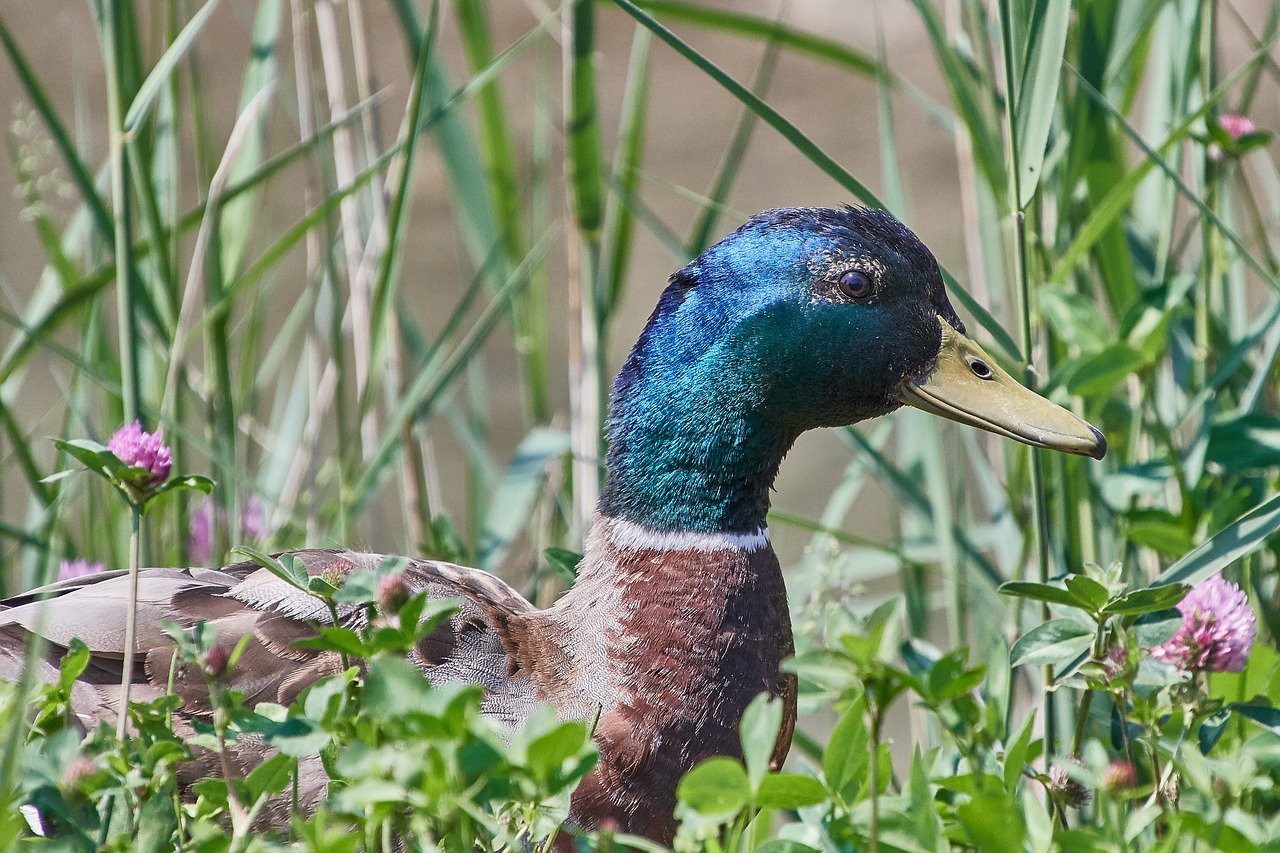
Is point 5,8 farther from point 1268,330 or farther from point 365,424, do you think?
point 1268,330

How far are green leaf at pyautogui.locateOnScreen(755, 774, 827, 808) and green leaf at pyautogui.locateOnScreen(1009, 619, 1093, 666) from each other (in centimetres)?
34

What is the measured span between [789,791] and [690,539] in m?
0.81

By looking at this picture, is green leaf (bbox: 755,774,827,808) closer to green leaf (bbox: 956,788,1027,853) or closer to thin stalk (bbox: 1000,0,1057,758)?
green leaf (bbox: 956,788,1027,853)

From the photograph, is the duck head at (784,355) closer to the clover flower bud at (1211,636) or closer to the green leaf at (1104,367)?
the green leaf at (1104,367)

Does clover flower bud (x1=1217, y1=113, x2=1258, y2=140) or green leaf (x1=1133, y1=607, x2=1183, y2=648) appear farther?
clover flower bud (x1=1217, y1=113, x2=1258, y2=140)

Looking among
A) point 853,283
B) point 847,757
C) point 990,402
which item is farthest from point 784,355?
point 847,757

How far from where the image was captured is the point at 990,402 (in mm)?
1819

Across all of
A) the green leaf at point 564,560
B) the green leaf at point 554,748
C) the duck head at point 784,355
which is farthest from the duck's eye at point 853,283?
the green leaf at point 554,748

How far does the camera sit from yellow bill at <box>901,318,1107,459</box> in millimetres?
1734

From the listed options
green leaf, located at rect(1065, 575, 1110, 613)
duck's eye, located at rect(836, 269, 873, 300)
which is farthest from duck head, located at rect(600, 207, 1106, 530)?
green leaf, located at rect(1065, 575, 1110, 613)

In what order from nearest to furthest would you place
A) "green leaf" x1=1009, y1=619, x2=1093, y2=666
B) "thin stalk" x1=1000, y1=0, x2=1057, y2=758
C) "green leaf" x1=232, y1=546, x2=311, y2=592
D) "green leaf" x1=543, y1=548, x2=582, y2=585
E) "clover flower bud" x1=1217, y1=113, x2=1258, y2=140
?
"green leaf" x1=232, y1=546, x2=311, y2=592 < "green leaf" x1=1009, y1=619, x2=1093, y2=666 < "thin stalk" x1=1000, y1=0, x2=1057, y2=758 < "green leaf" x1=543, y1=548, x2=582, y2=585 < "clover flower bud" x1=1217, y1=113, x2=1258, y2=140

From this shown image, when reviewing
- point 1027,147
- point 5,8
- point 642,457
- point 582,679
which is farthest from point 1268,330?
point 5,8

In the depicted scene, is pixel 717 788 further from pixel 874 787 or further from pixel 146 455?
pixel 146 455

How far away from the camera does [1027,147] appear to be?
166cm
